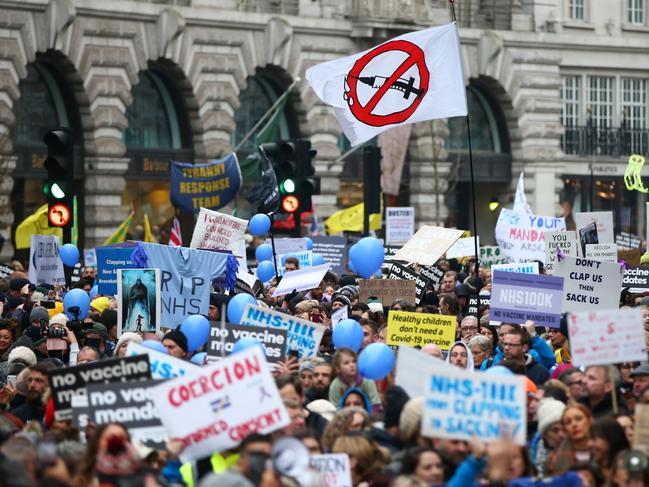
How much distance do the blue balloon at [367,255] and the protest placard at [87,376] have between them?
9612 millimetres

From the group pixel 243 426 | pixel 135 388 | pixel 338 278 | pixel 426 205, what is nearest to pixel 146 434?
pixel 135 388

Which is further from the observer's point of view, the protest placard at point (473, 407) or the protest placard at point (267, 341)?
the protest placard at point (267, 341)

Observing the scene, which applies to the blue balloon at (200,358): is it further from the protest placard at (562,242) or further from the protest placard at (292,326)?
the protest placard at (562,242)

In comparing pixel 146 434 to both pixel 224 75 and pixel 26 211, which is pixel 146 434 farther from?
pixel 224 75

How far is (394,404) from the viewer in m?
11.1

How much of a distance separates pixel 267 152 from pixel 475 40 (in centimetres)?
1984

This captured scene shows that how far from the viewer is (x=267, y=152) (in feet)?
76.8

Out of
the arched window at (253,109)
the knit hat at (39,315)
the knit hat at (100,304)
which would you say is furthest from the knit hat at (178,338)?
the arched window at (253,109)

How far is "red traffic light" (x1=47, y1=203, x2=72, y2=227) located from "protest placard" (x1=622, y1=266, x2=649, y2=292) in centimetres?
661

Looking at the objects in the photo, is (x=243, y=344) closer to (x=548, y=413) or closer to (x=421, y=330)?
(x=548, y=413)

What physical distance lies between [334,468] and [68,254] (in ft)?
41.9

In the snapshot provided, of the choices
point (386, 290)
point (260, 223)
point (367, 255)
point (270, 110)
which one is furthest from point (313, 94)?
point (386, 290)

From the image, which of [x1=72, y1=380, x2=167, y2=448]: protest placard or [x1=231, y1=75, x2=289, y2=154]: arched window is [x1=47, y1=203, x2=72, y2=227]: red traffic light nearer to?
[x1=72, y1=380, x2=167, y2=448]: protest placard

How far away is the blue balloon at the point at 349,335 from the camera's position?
13.9 metres
